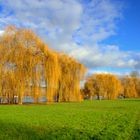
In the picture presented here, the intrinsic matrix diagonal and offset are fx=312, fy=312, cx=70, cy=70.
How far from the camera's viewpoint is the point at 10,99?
4272cm

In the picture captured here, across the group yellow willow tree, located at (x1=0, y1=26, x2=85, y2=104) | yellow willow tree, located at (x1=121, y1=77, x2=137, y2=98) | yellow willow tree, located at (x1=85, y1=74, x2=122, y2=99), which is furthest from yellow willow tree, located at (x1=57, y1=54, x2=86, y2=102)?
yellow willow tree, located at (x1=121, y1=77, x2=137, y2=98)

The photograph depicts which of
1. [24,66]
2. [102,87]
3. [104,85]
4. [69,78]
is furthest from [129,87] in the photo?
[24,66]

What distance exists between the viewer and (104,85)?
3772 inches

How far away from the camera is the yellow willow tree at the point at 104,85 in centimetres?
9425

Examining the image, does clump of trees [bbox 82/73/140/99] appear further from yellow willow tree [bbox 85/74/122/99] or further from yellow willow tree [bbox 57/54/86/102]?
yellow willow tree [bbox 57/54/86/102]

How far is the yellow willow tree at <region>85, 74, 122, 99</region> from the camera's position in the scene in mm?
94250

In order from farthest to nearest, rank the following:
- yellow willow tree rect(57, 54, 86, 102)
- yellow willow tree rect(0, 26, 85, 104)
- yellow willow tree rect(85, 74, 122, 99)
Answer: yellow willow tree rect(85, 74, 122, 99) < yellow willow tree rect(57, 54, 86, 102) < yellow willow tree rect(0, 26, 85, 104)

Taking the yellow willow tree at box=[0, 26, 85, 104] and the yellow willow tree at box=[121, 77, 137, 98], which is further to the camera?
the yellow willow tree at box=[121, 77, 137, 98]

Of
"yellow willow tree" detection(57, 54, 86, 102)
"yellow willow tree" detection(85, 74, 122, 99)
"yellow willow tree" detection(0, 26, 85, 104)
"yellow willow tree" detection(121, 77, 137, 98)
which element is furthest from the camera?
"yellow willow tree" detection(121, 77, 137, 98)

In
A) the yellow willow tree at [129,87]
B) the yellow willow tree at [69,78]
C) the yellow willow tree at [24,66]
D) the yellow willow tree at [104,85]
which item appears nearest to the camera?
the yellow willow tree at [24,66]

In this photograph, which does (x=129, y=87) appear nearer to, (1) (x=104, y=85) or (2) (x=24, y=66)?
(1) (x=104, y=85)

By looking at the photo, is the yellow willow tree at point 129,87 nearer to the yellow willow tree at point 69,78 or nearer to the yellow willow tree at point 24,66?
the yellow willow tree at point 69,78

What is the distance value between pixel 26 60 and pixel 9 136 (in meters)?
30.1

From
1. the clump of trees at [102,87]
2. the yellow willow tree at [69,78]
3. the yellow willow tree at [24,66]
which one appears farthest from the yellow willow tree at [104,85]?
the yellow willow tree at [24,66]
